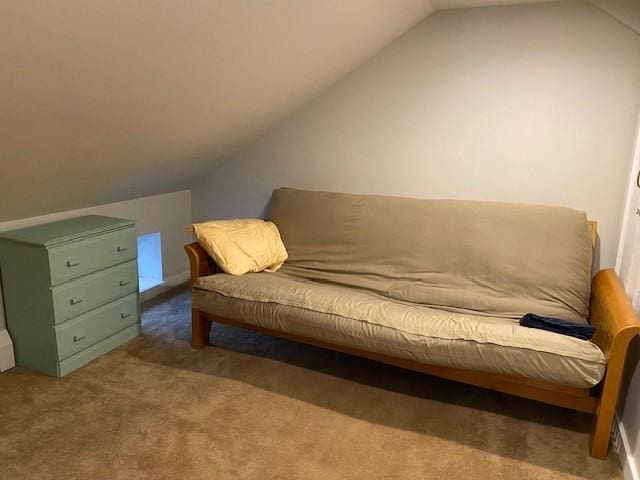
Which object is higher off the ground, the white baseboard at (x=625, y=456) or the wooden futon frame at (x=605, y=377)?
the wooden futon frame at (x=605, y=377)

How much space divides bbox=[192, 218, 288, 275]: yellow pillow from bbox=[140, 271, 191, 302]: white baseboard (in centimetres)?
96

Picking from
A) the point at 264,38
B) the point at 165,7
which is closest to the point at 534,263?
the point at 264,38

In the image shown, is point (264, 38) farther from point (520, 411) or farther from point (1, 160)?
point (520, 411)

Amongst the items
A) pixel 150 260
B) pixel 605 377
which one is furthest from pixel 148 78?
pixel 605 377

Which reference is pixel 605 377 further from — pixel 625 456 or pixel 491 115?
pixel 491 115

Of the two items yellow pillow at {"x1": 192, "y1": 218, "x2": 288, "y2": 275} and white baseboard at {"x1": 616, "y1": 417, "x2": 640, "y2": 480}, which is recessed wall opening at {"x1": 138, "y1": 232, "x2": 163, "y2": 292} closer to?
yellow pillow at {"x1": 192, "y1": 218, "x2": 288, "y2": 275}

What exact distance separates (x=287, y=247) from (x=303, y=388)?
3.18 ft

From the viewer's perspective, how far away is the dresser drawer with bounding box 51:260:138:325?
2396 millimetres

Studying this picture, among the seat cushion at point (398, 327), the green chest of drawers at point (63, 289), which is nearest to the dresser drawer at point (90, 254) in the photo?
the green chest of drawers at point (63, 289)

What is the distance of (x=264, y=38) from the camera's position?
2137mm

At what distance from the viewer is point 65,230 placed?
2504 millimetres

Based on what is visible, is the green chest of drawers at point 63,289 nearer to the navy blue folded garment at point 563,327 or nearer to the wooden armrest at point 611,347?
the navy blue folded garment at point 563,327

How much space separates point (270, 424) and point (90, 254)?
1287 mm

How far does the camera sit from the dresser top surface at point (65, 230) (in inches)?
92.1
